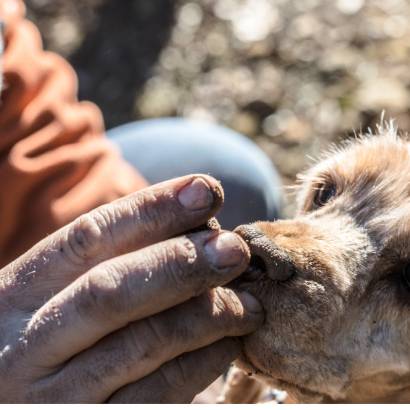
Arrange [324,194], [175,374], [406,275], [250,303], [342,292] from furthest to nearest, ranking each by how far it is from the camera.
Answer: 1. [324,194]
2. [406,275]
3. [342,292]
4. [250,303]
5. [175,374]

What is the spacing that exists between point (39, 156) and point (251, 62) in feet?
9.70

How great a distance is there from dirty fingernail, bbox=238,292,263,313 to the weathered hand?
9 cm

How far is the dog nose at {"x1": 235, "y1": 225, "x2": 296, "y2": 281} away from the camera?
71.8 inches

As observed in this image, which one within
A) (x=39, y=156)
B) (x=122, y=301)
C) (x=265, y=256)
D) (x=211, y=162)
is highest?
(x=122, y=301)

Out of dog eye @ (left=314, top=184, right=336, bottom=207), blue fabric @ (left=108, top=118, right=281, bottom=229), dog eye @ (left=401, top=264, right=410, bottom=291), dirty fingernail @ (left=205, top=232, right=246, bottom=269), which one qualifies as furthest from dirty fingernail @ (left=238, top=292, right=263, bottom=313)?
blue fabric @ (left=108, top=118, right=281, bottom=229)

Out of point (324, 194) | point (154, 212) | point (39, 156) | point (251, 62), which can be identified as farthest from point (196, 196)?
point (251, 62)

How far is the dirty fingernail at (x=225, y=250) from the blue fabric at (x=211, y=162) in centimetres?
149

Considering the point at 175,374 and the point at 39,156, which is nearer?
the point at 175,374

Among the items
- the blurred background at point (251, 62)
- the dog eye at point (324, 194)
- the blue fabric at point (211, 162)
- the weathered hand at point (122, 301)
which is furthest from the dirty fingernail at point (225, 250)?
the blurred background at point (251, 62)

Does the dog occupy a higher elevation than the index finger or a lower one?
lower

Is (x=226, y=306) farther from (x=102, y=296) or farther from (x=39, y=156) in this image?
(x=39, y=156)

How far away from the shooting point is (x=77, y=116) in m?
3.10

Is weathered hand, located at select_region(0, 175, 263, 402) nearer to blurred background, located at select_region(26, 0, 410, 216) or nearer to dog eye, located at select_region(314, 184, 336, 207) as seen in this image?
dog eye, located at select_region(314, 184, 336, 207)

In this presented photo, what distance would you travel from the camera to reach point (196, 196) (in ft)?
5.36
